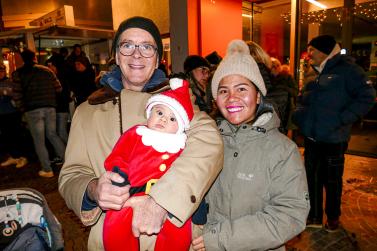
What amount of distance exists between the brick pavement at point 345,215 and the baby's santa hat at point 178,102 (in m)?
2.78

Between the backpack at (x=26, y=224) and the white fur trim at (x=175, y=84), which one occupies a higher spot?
the white fur trim at (x=175, y=84)

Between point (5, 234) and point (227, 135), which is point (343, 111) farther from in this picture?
point (5, 234)

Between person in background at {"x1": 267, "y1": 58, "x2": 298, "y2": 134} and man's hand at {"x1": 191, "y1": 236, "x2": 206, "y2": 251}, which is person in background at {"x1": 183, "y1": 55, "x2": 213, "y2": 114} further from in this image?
man's hand at {"x1": 191, "y1": 236, "x2": 206, "y2": 251}

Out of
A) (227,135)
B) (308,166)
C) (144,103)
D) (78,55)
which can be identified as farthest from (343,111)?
(78,55)

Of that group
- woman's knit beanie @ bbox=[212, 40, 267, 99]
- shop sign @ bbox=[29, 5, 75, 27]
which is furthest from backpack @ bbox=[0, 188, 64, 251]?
shop sign @ bbox=[29, 5, 75, 27]

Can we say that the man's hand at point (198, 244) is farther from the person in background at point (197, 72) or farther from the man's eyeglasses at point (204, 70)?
the man's eyeglasses at point (204, 70)

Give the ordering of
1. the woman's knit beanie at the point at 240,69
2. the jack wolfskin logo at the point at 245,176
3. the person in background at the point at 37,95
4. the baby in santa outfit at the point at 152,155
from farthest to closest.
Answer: the person in background at the point at 37,95 < the woman's knit beanie at the point at 240,69 < the jack wolfskin logo at the point at 245,176 < the baby in santa outfit at the point at 152,155

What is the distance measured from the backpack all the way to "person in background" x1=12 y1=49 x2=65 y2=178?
12.4 feet

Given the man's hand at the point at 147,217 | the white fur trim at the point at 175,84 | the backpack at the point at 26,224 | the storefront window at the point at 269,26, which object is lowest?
the backpack at the point at 26,224

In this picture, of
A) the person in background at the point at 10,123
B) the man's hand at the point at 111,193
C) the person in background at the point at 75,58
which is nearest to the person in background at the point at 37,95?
the person in background at the point at 10,123

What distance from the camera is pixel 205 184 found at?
1.45 m

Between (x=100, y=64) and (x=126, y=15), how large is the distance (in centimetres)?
219

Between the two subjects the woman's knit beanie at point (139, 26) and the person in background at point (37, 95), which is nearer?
the woman's knit beanie at point (139, 26)

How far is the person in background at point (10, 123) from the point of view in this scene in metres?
7.05
